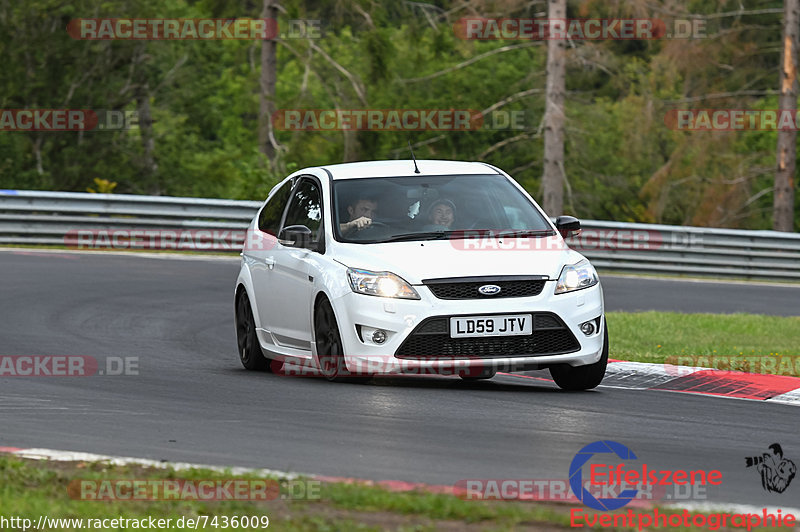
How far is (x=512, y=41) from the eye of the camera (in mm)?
53281

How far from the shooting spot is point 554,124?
32.3 m

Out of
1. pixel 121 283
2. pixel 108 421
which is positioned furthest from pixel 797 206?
pixel 108 421

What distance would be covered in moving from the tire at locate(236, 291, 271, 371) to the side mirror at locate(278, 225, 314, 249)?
119cm

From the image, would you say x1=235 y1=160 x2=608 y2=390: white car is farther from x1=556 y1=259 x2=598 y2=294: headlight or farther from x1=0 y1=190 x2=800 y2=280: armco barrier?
x1=0 y1=190 x2=800 y2=280: armco barrier

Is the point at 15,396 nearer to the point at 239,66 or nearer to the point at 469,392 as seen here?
the point at 469,392

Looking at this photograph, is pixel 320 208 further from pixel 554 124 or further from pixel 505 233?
pixel 554 124

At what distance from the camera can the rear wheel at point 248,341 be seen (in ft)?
37.7

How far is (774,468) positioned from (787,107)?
97.7ft

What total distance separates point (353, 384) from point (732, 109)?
3201cm

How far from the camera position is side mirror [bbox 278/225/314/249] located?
10305 millimetres

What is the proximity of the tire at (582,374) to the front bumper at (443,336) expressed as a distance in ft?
1.09
